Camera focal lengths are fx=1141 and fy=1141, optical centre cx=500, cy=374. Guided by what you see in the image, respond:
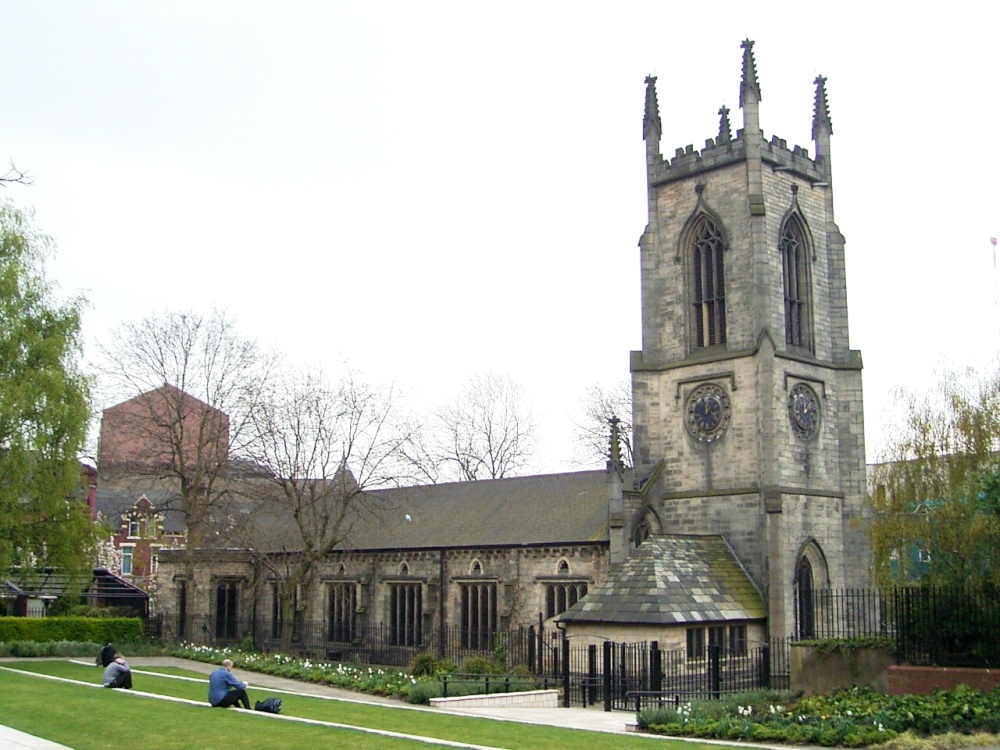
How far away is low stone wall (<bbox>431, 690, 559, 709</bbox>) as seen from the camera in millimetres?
25891

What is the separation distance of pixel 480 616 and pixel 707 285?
590 inches

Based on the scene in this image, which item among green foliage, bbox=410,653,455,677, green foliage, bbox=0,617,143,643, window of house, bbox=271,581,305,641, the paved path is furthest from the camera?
window of house, bbox=271,581,305,641

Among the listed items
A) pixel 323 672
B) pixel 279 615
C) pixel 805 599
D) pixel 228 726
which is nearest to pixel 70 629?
pixel 323 672

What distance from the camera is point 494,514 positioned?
45500 millimetres

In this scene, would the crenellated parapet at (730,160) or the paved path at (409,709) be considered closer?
the paved path at (409,709)

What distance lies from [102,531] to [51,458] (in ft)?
10.4

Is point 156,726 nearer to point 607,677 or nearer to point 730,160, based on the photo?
point 607,677

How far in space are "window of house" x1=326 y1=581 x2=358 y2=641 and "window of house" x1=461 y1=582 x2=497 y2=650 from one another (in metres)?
6.70

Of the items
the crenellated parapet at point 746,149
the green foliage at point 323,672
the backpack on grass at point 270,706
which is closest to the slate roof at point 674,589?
the green foliage at point 323,672

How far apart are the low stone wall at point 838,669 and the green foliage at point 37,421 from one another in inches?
889

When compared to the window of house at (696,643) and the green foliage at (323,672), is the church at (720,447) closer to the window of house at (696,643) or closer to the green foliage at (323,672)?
the window of house at (696,643)

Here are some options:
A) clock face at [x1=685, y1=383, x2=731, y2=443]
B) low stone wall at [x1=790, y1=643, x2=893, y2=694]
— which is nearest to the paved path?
low stone wall at [x1=790, y1=643, x2=893, y2=694]

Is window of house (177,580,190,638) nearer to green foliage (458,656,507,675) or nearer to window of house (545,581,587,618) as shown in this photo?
window of house (545,581,587,618)

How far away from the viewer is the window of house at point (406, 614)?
45481 millimetres
